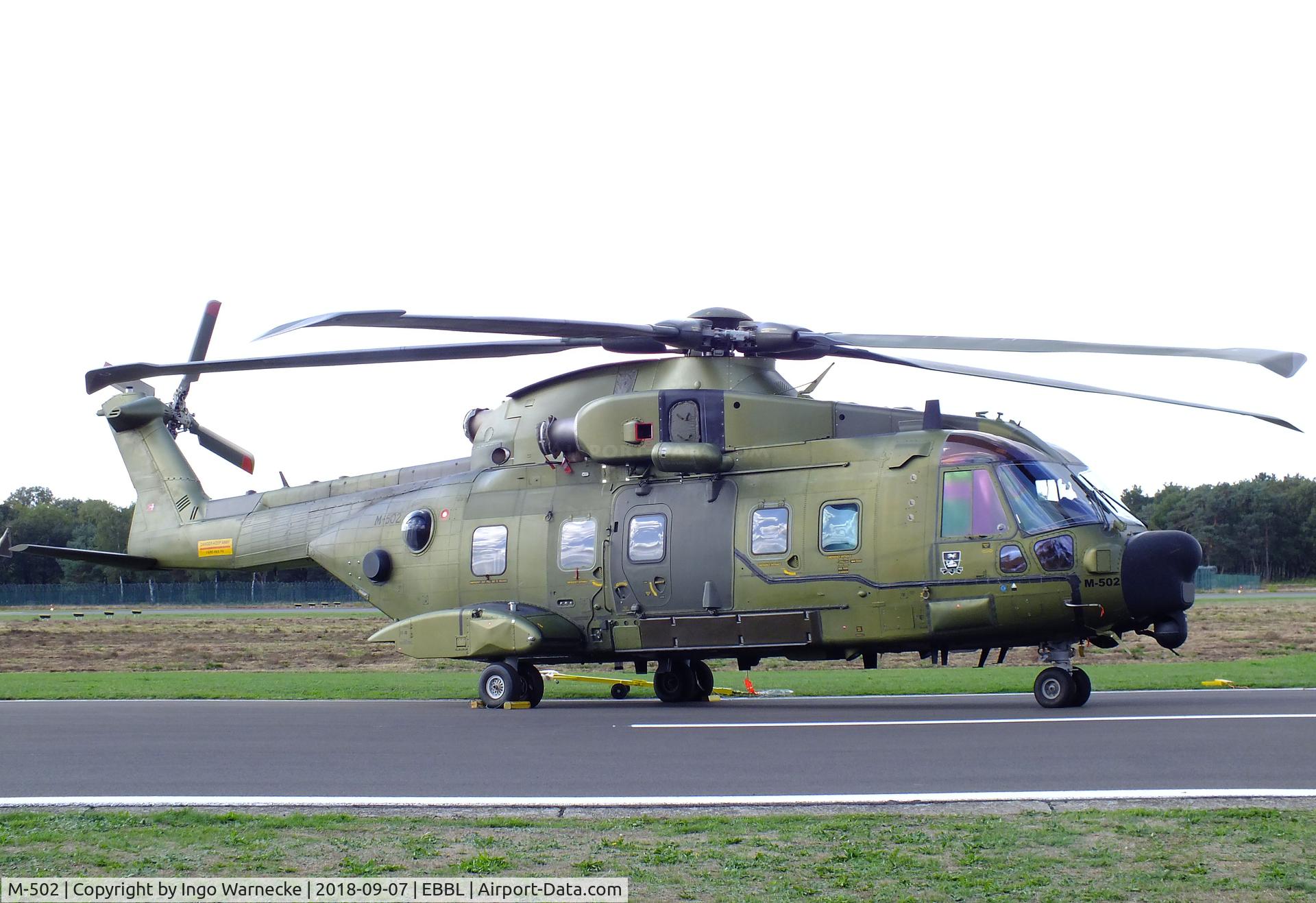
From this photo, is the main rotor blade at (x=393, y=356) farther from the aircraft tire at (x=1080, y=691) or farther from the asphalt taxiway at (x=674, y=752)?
the aircraft tire at (x=1080, y=691)

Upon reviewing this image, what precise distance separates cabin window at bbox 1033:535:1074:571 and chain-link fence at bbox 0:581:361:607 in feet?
260

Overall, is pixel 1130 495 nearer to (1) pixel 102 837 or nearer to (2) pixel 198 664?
(2) pixel 198 664

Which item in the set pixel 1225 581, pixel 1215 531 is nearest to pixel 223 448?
pixel 1225 581

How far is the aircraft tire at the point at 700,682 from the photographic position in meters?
18.1

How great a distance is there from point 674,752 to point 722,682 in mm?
11787

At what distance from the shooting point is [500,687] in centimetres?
1727

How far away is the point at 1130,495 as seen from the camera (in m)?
116

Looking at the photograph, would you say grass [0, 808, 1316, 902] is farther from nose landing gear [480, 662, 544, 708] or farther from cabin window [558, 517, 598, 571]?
cabin window [558, 517, 598, 571]

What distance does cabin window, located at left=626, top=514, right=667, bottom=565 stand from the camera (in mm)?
17047

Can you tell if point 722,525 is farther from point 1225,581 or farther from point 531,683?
point 1225,581

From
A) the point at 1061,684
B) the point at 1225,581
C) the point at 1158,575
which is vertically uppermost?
the point at 1158,575

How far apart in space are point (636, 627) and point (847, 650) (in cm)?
301
